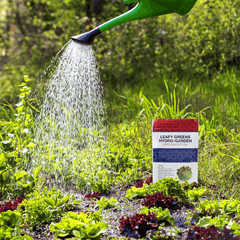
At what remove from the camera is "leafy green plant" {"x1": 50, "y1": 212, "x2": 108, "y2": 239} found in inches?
67.5

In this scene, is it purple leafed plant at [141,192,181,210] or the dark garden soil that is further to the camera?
purple leafed plant at [141,192,181,210]

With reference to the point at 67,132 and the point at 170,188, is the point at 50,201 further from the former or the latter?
the point at 67,132

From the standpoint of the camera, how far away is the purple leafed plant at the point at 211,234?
173cm

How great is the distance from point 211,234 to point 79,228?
792 millimetres

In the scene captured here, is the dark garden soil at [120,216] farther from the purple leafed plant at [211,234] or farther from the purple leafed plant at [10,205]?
the purple leafed plant at [10,205]

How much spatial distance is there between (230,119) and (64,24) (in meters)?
4.34

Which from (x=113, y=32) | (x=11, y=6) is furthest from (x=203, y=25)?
(x=11, y=6)

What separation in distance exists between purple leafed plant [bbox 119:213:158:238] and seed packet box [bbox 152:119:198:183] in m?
0.50

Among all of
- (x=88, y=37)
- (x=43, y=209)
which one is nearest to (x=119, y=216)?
(x=43, y=209)

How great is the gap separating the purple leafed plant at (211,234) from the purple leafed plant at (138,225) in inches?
9.6

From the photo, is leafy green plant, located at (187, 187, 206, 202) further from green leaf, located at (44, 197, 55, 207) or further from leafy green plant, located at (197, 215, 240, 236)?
green leaf, located at (44, 197, 55, 207)

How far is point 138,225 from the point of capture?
1.86 m

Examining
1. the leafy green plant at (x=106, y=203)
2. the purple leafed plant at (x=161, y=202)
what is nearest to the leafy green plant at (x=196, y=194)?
the purple leafed plant at (x=161, y=202)

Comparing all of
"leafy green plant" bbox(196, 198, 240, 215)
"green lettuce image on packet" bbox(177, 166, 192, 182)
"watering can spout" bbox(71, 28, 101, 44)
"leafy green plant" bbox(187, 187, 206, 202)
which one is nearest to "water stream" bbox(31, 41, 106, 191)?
"watering can spout" bbox(71, 28, 101, 44)
